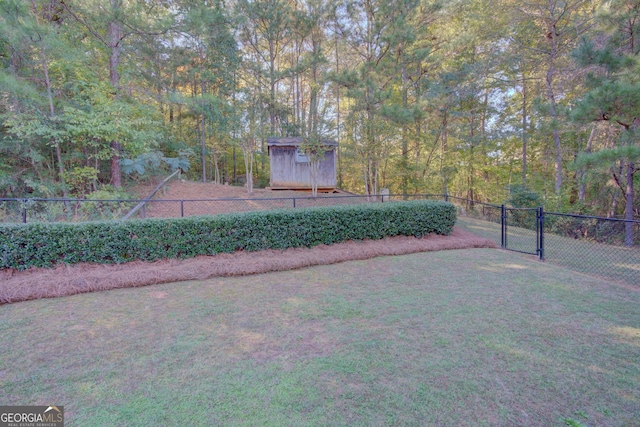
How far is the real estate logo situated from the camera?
189 cm

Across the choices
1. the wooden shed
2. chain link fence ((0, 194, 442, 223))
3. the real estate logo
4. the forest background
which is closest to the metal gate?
the forest background

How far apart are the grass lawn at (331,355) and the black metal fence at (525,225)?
6.05ft

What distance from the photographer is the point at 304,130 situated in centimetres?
1253

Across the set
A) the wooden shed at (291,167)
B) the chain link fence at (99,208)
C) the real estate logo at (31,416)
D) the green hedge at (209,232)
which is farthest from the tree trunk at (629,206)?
the real estate logo at (31,416)

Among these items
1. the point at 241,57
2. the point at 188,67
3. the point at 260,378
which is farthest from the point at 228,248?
the point at 241,57

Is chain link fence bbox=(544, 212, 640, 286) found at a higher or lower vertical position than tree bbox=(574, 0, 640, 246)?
lower

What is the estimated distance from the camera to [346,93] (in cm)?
1151

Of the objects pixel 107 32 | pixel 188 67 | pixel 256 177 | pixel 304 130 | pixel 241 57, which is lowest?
pixel 256 177

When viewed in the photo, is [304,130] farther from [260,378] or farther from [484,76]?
[260,378]

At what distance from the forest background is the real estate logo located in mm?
7889

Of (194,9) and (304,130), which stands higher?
(194,9)

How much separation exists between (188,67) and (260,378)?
58.3 feet

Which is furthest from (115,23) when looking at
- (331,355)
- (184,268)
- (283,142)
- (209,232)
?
(331,355)

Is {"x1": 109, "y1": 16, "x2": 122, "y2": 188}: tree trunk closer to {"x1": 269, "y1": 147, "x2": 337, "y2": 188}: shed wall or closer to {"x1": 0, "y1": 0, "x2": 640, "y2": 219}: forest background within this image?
{"x1": 0, "y1": 0, "x2": 640, "y2": 219}: forest background
